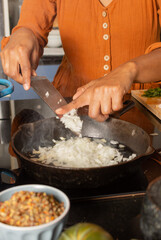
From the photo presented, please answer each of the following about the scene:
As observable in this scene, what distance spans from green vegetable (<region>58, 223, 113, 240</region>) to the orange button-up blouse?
4.31ft

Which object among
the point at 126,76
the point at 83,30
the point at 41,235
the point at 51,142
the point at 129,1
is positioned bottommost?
the point at 51,142

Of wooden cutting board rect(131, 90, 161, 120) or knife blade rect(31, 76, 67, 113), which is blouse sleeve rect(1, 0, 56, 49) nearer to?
knife blade rect(31, 76, 67, 113)

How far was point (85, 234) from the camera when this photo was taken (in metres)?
0.55

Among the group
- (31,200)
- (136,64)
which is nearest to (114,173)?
(31,200)

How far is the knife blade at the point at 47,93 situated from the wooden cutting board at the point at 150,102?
0.54 m

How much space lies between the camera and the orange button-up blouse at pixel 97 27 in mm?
1681

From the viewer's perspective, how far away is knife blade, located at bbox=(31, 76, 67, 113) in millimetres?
1187

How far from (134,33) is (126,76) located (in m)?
0.71

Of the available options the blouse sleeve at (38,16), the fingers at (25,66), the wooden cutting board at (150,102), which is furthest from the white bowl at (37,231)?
the blouse sleeve at (38,16)

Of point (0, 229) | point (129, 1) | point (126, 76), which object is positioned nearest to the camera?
point (0, 229)

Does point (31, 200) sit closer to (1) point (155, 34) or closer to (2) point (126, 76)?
(2) point (126, 76)

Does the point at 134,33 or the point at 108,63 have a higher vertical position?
the point at 134,33

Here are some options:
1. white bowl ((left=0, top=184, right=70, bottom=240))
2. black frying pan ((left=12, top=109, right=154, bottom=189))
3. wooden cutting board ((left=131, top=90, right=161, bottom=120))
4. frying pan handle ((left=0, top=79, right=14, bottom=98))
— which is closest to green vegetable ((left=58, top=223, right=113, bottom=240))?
white bowl ((left=0, top=184, right=70, bottom=240))

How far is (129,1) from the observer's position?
1.66 metres
